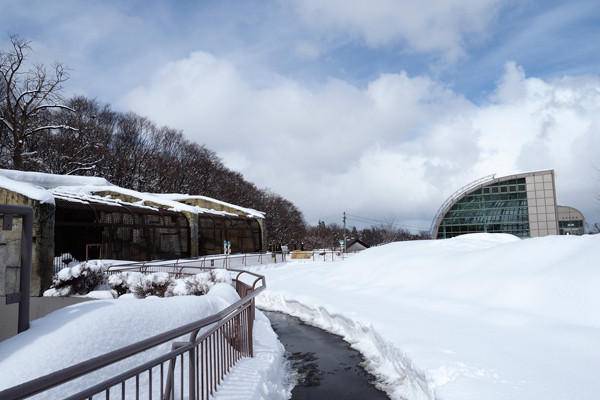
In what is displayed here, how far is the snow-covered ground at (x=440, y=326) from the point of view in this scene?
4.87 m

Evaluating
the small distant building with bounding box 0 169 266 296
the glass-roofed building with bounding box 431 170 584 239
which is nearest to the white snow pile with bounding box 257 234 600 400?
the small distant building with bounding box 0 169 266 296

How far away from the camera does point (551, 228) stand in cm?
5619

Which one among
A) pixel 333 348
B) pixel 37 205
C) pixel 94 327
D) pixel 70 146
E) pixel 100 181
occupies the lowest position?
pixel 333 348

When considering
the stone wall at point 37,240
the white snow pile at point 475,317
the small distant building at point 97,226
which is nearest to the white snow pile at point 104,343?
the white snow pile at point 475,317

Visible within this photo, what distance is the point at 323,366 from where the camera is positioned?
27.7 ft

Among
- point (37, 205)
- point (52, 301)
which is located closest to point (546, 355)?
point (52, 301)

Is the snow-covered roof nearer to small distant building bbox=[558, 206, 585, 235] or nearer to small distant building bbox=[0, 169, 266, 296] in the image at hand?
small distant building bbox=[0, 169, 266, 296]

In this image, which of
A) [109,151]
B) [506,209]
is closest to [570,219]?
[506,209]

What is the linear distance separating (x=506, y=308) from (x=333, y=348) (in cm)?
446

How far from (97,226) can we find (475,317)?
21.5m

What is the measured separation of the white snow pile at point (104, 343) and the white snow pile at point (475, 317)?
252 cm

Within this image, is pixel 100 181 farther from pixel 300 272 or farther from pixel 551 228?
pixel 551 228

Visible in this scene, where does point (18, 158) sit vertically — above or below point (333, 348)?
above

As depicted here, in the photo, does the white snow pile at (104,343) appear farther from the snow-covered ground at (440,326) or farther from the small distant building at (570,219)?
the small distant building at (570,219)
